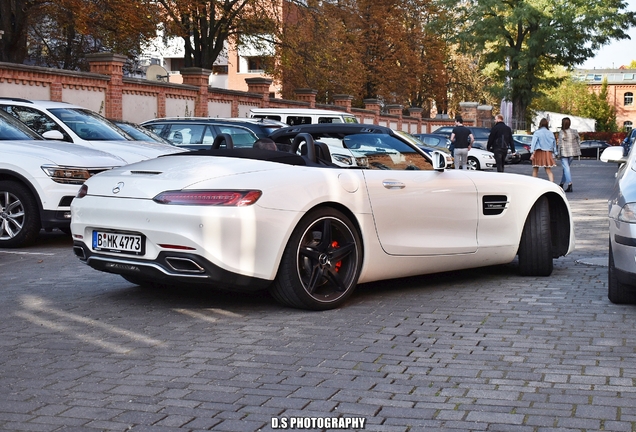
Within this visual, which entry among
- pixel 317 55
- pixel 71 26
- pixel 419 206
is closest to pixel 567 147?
pixel 419 206

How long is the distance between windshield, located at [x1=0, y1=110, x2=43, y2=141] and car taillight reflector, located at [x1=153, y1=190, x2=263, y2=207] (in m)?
5.79

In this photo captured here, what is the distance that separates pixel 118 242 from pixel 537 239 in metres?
3.76

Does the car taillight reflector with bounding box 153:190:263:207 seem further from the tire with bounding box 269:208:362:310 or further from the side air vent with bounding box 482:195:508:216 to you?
the side air vent with bounding box 482:195:508:216

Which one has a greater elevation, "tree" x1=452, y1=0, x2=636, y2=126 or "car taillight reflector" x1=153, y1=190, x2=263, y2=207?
"tree" x1=452, y1=0, x2=636, y2=126

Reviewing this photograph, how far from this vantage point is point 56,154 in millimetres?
10797

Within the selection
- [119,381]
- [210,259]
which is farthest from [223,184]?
[119,381]

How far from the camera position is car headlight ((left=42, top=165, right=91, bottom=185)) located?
10.5 m

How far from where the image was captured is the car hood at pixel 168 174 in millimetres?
6395

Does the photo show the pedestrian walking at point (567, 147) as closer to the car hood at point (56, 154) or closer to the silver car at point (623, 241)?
the car hood at point (56, 154)

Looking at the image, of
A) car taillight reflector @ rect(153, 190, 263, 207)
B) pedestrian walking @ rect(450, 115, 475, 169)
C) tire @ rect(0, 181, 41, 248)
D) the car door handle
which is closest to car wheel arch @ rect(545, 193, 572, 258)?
the car door handle

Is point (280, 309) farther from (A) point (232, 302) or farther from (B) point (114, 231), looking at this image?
(B) point (114, 231)

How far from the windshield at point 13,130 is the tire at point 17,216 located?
3.11 ft

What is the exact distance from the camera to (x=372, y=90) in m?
56.7

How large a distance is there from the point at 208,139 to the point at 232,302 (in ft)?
35.4
